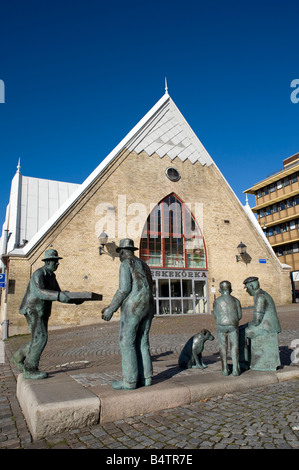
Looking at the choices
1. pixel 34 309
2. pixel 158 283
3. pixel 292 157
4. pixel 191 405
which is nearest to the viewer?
pixel 191 405

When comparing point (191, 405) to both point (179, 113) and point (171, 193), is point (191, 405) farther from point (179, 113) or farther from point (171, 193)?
point (179, 113)

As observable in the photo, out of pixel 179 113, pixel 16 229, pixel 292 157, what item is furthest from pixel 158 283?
pixel 292 157

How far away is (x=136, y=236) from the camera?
20.5 metres

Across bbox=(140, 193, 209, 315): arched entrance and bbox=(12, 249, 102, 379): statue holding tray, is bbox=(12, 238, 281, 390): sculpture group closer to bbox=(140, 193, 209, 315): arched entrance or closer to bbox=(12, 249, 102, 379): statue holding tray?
bbox=(12, 249, 102, 379): statue holding tray

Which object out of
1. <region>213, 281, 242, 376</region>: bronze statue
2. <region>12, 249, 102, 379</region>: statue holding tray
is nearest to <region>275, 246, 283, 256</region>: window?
<region>213, 281, 242, 376</region>: bronze statue

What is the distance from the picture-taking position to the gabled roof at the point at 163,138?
21.6 metres

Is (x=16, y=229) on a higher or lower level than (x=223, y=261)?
higher

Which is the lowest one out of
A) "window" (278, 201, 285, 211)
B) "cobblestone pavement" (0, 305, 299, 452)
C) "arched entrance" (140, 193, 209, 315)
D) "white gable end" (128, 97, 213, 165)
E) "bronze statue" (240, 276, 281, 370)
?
"cobblestone pavement" (0, 305, 299, 452)

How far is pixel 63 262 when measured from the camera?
18.0 meters

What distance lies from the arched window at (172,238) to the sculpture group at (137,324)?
15.5 meters

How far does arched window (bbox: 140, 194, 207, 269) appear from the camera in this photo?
69.5 feet

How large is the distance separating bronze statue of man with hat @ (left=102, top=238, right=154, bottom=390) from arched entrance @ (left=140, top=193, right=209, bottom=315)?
16311 mm

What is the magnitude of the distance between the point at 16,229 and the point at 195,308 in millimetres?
12618

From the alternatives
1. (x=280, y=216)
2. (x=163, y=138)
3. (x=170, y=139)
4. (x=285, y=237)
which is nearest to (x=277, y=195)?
(x=280, y=216)
